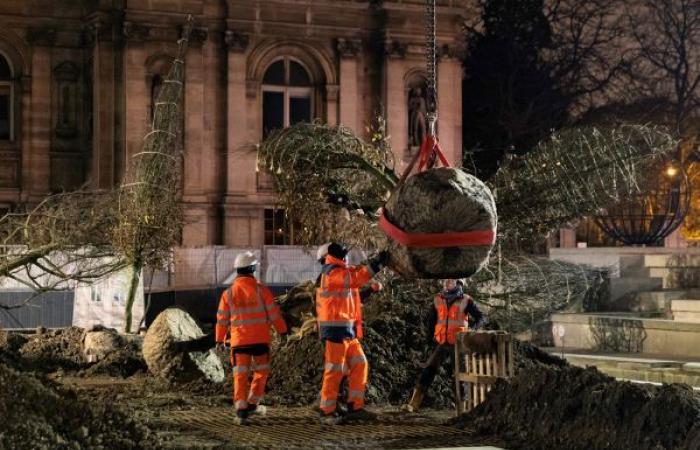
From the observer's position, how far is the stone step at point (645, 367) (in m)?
20.0

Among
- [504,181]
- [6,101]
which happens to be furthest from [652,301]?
[6,101]

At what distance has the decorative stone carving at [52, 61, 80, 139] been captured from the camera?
40.0 m

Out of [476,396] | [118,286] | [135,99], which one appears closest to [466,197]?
[476,396]

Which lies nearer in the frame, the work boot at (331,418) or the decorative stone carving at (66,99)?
the work boot at (331,418)

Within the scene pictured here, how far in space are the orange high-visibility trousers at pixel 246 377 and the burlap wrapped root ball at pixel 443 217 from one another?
3.96m

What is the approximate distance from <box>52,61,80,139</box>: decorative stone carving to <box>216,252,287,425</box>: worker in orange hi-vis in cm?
2486

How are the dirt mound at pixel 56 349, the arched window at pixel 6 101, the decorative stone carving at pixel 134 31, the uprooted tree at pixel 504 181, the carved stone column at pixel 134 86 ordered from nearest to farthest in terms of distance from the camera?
the uprooted tree at pixel 504 181 < the dirt mound at pixel 56 349 < the carved stone column at pixel 134 86 < the decorative stone carving at pixel 134 31 < the arched window at pixel 6 101

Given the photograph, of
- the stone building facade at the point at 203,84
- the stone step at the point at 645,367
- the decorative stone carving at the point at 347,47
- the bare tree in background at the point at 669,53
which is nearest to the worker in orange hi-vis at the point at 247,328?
the stone step at the point at 645,367

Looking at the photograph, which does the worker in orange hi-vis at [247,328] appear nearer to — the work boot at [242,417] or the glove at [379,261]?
the work boot at [242,417]

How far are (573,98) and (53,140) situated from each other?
17089 millimetres

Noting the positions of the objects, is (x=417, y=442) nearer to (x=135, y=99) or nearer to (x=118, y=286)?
(x=118, y=286)

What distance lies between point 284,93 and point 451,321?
81.0 ft

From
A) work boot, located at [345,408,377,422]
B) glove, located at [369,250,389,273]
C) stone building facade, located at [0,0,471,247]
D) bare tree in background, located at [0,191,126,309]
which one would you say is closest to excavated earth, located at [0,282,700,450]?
work boot, located at [345,408,377,422]

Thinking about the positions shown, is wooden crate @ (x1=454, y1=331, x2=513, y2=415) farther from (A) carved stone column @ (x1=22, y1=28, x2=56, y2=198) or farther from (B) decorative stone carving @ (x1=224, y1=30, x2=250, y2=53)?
(A) carved stone column @ (x1=22, y1=28, x2=56, y2=198)
